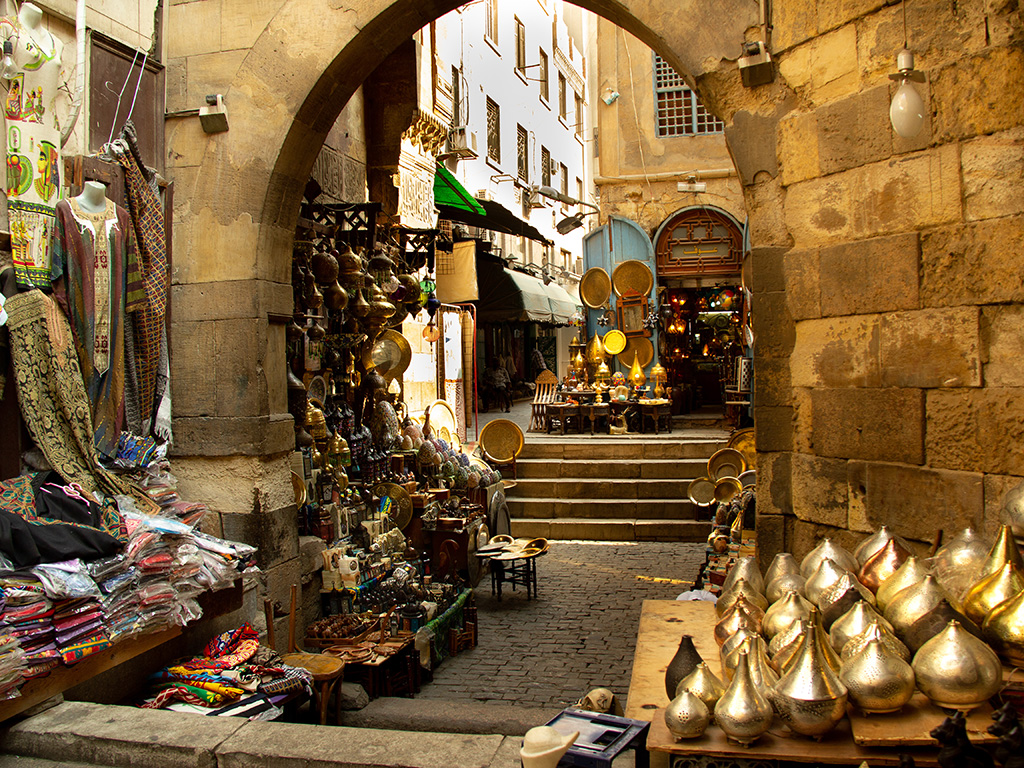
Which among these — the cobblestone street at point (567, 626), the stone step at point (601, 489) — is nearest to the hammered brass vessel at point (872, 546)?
the cobblestone street at point (567, 626)

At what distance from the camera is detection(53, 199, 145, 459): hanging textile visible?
4617mm

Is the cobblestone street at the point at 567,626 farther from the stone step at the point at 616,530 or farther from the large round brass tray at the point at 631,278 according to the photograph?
the large round brass tray at the point at 631,278

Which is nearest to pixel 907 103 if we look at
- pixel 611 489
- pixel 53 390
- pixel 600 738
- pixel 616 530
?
pixel 600 738

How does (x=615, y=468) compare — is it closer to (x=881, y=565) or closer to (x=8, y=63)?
(x=881, y=565)

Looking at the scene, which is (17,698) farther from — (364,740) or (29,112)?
(29,112)

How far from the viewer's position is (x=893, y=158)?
3953mm

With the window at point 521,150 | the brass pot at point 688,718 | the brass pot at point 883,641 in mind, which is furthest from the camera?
the window at point 521,150

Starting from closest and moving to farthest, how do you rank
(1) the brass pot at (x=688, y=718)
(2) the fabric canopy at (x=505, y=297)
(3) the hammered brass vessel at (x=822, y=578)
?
(1) the brass pot at (x=688, y=718), (3) the hammered brass vessel at (x=822, y=578), (2) the fabric canopy at (x=505, y=297)

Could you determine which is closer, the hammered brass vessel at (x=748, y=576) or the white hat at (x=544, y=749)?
the white hat at (x=544, y=749)

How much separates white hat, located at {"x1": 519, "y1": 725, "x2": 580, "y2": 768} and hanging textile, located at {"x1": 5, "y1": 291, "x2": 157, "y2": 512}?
341 centimetres

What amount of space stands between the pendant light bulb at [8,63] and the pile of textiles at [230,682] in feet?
10.9

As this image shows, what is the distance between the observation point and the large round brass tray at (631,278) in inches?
594

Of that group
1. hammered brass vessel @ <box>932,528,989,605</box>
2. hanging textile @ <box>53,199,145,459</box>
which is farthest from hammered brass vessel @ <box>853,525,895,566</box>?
hanging textile @ <box>53,199,145,459</box>

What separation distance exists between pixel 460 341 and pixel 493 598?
6850 millimetres
